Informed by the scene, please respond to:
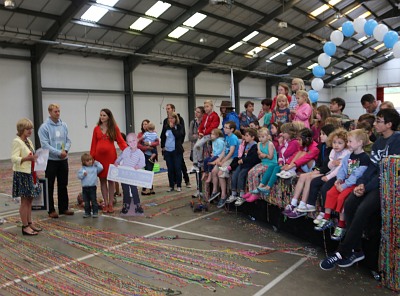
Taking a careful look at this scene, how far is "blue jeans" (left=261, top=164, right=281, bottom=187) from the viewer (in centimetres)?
455

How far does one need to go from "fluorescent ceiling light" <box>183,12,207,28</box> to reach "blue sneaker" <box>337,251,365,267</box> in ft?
43.8

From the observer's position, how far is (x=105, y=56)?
624 inches

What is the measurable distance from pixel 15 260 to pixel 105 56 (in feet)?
43.2

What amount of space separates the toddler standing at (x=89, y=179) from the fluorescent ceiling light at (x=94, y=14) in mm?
8843

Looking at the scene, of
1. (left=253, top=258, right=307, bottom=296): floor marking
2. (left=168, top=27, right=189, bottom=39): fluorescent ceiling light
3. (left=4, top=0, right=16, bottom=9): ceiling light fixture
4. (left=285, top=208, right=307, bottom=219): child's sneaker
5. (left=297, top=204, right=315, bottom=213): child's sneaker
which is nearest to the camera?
(left=253, top=258, right=307, bottom=296): floor marking

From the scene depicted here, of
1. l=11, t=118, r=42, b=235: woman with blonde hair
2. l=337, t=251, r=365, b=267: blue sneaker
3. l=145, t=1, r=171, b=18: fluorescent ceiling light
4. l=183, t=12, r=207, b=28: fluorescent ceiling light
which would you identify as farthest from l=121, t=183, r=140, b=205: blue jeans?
l=183, t=12, r=207, b=28: fluorescent ceiling light

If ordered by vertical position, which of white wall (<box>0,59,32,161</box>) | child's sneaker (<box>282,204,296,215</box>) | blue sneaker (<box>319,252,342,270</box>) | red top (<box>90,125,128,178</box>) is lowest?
blue sneaker (<box>319,252,342,270</box>)

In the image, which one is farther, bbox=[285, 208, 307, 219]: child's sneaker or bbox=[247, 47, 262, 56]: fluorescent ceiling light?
bbox=[247, 47, 262, 56]: fluorescent ceiling light

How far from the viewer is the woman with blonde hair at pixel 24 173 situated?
4.50m

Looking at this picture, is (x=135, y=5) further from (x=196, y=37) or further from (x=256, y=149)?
(x=256, y=149)

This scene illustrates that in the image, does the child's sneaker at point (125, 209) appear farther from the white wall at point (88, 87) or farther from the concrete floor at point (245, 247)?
the white wall at point (88, 87)

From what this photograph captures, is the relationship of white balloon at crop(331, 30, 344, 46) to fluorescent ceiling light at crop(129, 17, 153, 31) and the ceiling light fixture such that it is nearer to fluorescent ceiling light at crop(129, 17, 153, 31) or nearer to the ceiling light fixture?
fluorescent ceiling light at crop(129, 17, 153, 31)


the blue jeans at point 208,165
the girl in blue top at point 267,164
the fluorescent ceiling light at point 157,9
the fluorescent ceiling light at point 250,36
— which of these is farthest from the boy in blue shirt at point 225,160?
the fluorescent ceiling light at point 250,36

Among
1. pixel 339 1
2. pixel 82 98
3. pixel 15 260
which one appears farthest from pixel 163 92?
pixel 15 260
